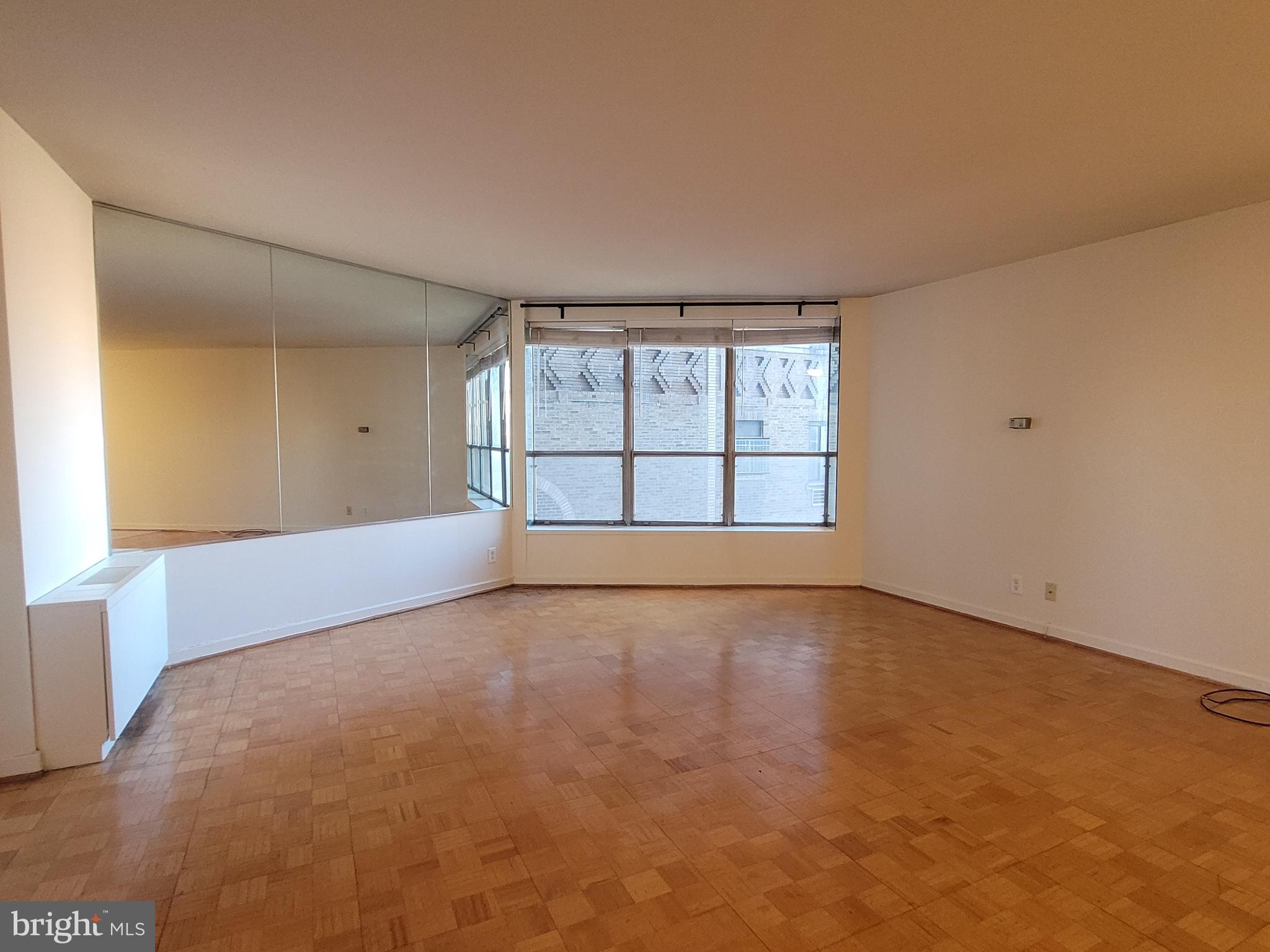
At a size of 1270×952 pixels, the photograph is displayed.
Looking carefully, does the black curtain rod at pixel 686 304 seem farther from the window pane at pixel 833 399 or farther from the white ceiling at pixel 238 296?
the white ceiling at pixel 238 296

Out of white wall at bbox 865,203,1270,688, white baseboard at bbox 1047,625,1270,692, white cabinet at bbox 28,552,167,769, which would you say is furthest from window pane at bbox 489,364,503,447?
white baseboard at bbox 1047,625,1270,692

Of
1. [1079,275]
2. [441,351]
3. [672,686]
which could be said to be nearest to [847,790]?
[672,686]

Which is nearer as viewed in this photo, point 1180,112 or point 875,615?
point 1180,112

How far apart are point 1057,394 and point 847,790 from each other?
3.24 metres

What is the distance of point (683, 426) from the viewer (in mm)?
5859

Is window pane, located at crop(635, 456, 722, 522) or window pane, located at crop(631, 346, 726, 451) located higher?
window pane, located at crop(631, 346, 726, 451)

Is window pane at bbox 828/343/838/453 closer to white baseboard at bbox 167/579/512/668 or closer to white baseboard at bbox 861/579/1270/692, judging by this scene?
white baseboard at bbox 861/579/1270/692

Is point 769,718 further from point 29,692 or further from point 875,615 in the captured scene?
point 29,692

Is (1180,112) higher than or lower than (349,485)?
higher

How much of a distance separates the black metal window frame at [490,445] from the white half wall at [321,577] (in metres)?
0.22

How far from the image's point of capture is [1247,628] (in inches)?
133

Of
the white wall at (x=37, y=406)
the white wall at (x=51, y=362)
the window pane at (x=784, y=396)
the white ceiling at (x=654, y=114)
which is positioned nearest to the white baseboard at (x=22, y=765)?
the white wall at (x=37, y=406)

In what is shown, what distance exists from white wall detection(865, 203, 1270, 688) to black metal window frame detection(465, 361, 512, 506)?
348 cm

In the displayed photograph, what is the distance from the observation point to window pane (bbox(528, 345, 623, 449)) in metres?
5.77
